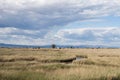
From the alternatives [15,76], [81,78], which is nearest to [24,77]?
[15,76]

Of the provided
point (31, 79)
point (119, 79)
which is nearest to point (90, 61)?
point (119, 79)

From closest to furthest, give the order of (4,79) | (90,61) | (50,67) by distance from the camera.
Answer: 1. (4,79)
2. (50,67)
3. (90,61)

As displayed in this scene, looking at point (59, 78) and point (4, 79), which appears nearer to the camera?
point (4, 79)

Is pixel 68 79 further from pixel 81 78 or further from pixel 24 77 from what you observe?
pixel 24 77

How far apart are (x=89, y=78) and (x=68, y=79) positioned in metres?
1.90

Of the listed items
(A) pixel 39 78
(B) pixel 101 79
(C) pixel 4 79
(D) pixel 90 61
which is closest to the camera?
(C) pixel 4 79

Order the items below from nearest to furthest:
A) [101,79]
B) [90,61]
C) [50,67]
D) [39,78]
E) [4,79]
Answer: [4,79]
[39,78]
[101,79]
[50,67]
[90,61]

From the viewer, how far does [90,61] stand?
134ft

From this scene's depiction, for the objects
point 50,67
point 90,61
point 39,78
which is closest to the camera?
point 39,78

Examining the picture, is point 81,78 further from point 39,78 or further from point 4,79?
point 4,79

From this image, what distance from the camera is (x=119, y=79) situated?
58.3ft

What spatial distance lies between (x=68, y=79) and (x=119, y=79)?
3552 mm

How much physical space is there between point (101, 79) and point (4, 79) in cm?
584

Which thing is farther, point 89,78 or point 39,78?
point 89,78
